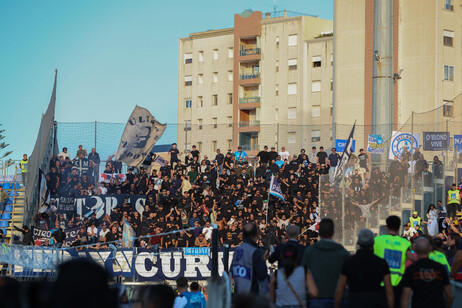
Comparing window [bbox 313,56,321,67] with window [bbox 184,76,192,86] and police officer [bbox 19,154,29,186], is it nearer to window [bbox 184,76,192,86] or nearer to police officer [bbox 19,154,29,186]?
window [bbox 184,76,192,86]

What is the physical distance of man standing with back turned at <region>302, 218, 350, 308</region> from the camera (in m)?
9.45

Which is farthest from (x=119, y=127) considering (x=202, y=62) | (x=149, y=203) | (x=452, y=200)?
(x=202, y=62)

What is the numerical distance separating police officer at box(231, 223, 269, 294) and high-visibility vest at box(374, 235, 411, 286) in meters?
1.51

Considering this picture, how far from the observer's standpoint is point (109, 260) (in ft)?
74.9

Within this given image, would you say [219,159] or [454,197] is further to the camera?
[219,159]

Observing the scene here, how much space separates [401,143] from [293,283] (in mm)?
16669

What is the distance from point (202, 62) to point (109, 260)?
7333 centimetres

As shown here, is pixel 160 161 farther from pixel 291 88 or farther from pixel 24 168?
pixel 291 88

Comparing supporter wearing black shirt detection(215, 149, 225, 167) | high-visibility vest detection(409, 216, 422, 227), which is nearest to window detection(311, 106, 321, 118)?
supporter wearing black shirt detection(215, 149, 225, 167)

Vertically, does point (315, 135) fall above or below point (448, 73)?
below

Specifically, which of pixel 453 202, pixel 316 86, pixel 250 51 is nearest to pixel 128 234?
pixel 453 202

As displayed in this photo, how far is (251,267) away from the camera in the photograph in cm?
1063

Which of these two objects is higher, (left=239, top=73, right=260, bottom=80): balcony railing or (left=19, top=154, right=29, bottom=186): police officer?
(left=239, top=73, right=260, bottom=80): balcony railing

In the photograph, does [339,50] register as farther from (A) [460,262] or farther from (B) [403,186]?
(A) [460,262]
